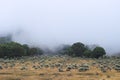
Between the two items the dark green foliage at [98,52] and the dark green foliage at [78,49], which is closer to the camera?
the dark green foliage at [98,52]

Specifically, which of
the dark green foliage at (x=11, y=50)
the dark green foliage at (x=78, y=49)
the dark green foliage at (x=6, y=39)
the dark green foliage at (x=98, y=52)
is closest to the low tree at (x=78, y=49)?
the dark green foliage at (x=78, y=49)

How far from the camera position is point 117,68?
1982 inches

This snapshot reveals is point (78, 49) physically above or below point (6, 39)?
below

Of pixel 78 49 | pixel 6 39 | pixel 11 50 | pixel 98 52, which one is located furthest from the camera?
pixel 6 39

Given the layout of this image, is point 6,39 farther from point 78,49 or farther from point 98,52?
point 98,52

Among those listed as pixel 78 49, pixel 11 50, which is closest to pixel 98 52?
pixel 78 49

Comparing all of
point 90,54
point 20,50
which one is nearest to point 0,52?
point 20,50

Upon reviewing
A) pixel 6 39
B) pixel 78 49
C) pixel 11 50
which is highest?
pixel 6 39

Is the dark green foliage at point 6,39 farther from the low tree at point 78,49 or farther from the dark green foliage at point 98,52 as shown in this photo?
the dark green foliage at point 98,52

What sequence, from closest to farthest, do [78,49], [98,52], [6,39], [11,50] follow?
[11,50], [98,52], [78,49], [6,39]

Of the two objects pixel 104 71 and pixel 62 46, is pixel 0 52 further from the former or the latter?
pixel 62 46

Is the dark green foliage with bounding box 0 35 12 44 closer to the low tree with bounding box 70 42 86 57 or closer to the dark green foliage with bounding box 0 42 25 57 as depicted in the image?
the low tree with bounding box 70 42 86 57

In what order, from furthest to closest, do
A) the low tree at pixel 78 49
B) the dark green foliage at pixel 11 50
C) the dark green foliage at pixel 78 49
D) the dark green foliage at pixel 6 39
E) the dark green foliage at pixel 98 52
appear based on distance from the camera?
1. the dark green foliage at pixel 6 39
2. the dark green foliage at pixel 78 49
3. the low tree at pixel 78 49
4. the dark green foliage at pixel 98 52
5. the dark green foliage at pixel 11 50

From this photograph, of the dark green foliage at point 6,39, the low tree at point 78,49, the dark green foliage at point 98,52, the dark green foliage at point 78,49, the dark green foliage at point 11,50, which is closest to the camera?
the dark green foliage at point 11,50
